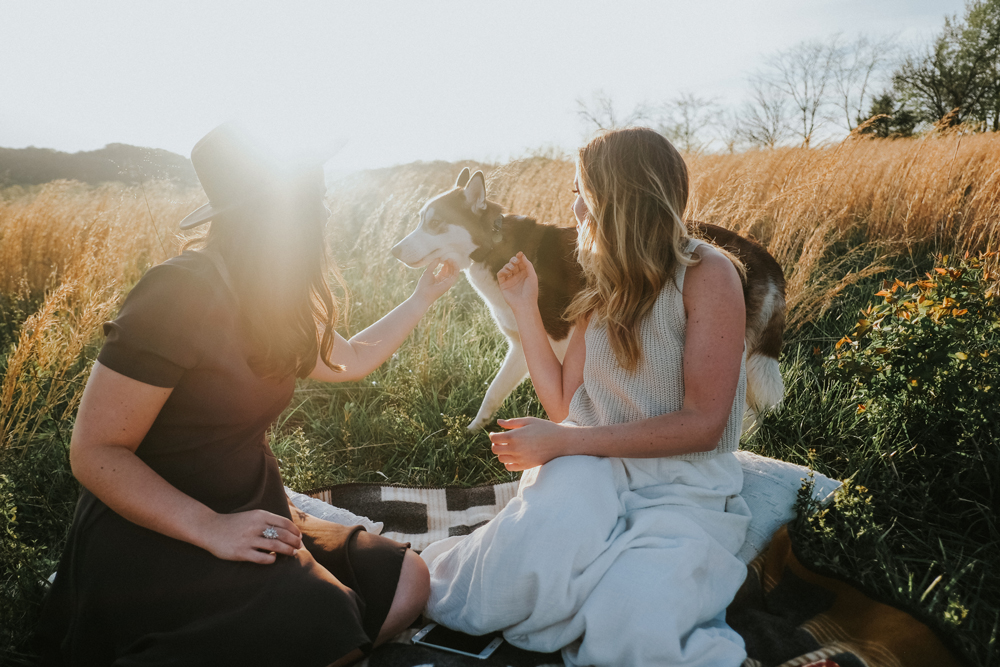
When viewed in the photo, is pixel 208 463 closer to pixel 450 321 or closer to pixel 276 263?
pixel 276 263

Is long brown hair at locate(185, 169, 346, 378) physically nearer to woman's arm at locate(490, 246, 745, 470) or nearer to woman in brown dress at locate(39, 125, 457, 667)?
woman in brown dress at locate(39, 125, 457, 667)

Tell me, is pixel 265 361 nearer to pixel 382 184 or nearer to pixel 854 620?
pixel 854 620

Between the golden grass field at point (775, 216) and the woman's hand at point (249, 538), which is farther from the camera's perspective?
the golden grass field at point (775, 216)

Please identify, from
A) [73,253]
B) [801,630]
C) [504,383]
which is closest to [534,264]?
[504,383]

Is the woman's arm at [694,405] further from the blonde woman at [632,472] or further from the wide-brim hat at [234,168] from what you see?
the wide-brim hat at [234,168]

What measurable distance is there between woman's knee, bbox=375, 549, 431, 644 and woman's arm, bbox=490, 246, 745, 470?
0.41m

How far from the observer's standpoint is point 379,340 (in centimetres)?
221

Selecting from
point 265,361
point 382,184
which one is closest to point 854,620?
point 265,361

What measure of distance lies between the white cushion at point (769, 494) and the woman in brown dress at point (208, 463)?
1.20 metres

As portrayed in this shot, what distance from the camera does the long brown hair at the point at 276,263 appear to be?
150 cm

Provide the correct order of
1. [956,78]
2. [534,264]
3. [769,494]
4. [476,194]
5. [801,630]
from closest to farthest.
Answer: [801,630], [769,494], [534,264], [476,194], [956,78]

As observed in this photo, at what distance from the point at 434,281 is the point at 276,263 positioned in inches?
35.3

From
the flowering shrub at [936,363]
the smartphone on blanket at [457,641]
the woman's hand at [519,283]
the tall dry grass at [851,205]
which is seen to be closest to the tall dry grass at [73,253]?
the woman's hand at [519,283]

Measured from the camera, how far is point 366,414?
11.1 ft
